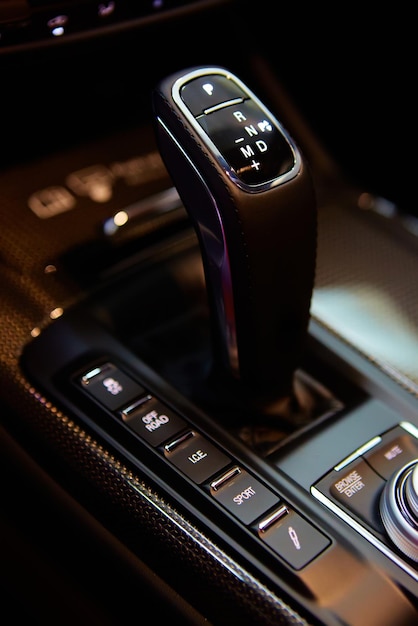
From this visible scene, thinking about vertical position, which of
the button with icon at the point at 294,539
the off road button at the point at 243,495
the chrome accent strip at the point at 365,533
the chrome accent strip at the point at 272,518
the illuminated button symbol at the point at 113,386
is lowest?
the chrome accent strip at the point at 365,533

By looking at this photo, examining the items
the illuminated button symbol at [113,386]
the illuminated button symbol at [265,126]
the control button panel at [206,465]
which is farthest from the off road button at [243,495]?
the illuminated button symbol at [265,126]

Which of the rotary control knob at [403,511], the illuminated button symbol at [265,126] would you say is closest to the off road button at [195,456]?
the rotary control knob at [403,511]

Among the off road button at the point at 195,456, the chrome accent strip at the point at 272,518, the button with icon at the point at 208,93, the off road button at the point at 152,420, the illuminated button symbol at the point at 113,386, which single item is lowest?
the chrome accent strip at the point at 272,518

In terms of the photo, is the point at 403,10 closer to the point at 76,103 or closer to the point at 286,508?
the point at 76,103

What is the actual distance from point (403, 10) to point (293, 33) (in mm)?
142

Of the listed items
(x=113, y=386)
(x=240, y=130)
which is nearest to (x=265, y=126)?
(x=240, y=130)

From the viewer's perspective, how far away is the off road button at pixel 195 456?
507 millimetres

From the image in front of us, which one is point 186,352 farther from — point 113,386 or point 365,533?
point 365,533

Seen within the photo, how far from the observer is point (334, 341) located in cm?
63

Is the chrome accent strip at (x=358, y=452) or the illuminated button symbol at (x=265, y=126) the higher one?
the illuminated button symbol at (x=265, y=126)

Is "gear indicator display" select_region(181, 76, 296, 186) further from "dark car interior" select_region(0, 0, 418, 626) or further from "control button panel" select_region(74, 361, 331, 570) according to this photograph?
"control button panel" select_region(74, 361, 331, 570)

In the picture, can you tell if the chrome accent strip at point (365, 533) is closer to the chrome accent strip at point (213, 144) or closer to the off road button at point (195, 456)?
the off road button at point (195, 456)

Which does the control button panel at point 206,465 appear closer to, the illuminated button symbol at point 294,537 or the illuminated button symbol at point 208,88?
the illuminated button symbol at point 294,537

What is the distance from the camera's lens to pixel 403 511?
1.58ft
